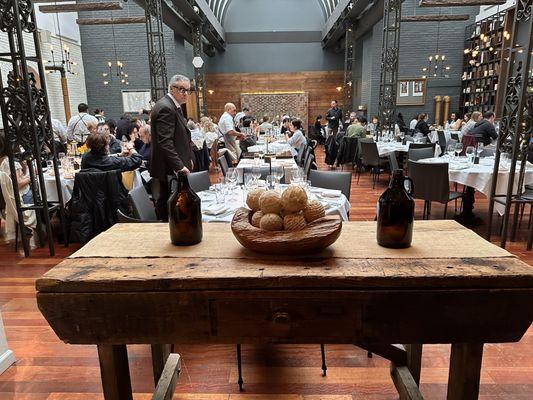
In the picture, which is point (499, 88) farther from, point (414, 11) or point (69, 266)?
point (69, 266)

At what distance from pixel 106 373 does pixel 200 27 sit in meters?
13.6

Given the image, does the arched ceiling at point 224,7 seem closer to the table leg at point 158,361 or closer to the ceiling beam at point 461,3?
the ceiling beam at point 461,3

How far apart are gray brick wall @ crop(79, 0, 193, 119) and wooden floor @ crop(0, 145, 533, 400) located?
38.9 feet

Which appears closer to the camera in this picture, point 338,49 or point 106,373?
point 106,373

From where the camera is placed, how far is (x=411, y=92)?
46.9ft


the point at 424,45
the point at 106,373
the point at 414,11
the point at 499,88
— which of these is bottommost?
the point at 106,373

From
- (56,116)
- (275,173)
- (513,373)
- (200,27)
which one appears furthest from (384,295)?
(200,27)

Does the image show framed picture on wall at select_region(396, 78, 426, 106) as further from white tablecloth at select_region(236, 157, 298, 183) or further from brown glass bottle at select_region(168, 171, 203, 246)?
brown glass bottle at select_region(168, 171, 203, 246)

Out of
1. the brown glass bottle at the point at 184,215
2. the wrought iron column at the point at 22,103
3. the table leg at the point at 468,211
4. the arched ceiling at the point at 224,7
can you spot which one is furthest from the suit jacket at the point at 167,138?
the arched ceiling at the point at 224,7

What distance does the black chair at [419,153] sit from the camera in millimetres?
5820

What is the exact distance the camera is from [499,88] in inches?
462

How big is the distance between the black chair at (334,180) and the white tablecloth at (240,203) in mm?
384

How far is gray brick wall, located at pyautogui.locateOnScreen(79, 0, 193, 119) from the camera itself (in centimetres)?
1288

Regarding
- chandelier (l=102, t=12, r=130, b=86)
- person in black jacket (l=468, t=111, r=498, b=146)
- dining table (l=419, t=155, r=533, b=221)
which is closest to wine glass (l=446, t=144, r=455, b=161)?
dining table (l=419, t=155, r=533, b=221)
